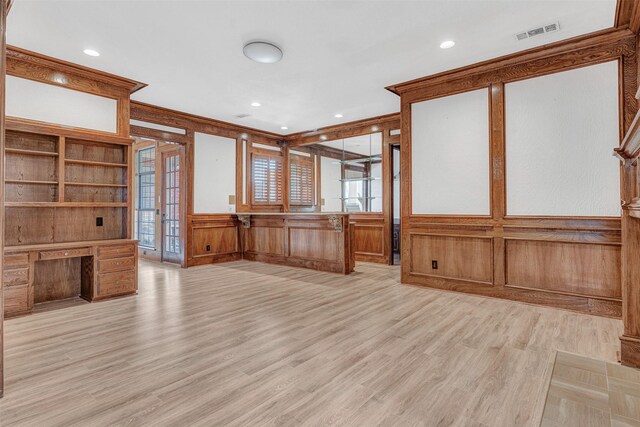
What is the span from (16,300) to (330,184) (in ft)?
23.8

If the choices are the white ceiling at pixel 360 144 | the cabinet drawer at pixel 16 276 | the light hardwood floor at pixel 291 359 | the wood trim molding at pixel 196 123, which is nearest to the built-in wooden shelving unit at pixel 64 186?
the cabinet drawer at pixel 16 276

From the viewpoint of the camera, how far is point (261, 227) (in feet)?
22.9

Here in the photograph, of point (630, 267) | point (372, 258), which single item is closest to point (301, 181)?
point (372, 258)

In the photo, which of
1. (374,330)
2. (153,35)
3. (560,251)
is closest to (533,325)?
(560,251)

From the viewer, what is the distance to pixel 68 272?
4.27 metres

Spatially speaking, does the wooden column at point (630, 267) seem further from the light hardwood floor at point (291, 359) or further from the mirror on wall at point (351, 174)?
the mirror on wall at point (351, 174)

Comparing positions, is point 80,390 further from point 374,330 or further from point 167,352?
point 374,330

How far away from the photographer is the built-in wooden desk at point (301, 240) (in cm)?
566

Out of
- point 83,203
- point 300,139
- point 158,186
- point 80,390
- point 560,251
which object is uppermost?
point 300,139

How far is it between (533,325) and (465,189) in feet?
6.05

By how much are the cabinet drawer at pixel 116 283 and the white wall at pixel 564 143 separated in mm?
4950

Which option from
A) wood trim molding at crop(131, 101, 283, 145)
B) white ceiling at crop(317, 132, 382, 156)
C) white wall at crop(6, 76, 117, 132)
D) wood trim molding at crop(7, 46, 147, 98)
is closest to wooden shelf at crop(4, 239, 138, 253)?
white wall at crop(6, 76, 117, 132)

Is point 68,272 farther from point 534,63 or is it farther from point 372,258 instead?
point 534,63

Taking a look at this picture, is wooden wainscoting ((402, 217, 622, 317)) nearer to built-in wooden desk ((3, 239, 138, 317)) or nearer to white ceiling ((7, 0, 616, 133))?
white ceiling ((7, 0, 616, 133))
